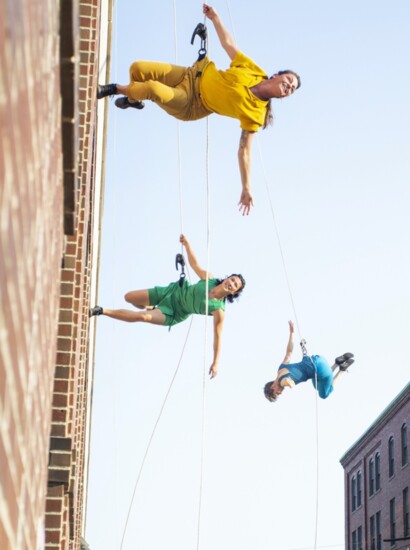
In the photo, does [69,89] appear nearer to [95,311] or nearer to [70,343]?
[70,343]

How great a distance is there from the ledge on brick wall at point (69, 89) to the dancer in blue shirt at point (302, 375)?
12443mm

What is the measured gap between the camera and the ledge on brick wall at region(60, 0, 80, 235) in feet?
10.1

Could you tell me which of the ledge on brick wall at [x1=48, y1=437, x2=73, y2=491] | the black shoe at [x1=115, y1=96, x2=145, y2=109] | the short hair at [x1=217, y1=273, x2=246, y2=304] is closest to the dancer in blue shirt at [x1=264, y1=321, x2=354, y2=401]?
the short hair at [x1=217, y1=273, x2=246, y2=304]

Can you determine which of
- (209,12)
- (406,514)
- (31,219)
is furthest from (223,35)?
(406,514)

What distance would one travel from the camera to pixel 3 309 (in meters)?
2.08

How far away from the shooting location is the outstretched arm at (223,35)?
35.2ft

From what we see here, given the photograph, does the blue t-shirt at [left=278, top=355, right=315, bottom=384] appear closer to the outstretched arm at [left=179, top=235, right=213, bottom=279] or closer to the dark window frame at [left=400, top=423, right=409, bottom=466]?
the outstretched arm at [left=179, top=235, right=213, bottom=279]

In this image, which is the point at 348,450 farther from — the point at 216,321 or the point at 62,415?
the point at 62,415

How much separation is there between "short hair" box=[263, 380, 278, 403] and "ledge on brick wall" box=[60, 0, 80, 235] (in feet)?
41.5

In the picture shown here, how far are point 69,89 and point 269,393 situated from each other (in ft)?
43.8

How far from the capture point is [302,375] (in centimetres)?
1631

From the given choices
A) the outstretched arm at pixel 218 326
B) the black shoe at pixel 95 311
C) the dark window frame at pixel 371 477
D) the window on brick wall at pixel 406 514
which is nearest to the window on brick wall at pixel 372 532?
the dark window frame at pixel 371 477

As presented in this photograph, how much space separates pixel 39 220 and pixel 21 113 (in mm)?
534

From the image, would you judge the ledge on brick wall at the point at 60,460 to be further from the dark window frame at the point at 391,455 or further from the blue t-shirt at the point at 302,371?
the dark window frame at the point at 391,455
